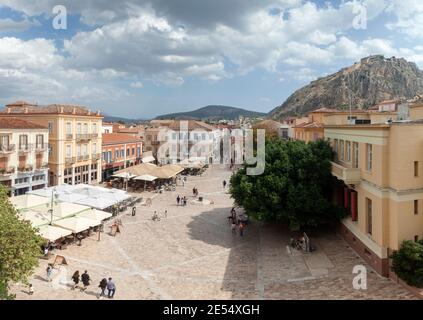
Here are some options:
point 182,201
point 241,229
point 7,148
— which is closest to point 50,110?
point 7,148

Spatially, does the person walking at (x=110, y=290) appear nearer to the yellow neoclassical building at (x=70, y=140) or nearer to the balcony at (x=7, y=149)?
the balcony at (x=7, y=149)

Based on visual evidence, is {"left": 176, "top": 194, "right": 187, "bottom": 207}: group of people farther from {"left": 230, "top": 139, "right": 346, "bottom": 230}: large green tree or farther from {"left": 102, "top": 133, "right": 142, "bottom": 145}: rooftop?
{"left": 102, "top": 133, "right": 142, "bottom": 145}: rooftop

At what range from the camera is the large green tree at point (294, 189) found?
83.5 feet

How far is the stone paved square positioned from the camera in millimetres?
18734

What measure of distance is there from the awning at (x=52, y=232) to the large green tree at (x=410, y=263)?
63.0 feet

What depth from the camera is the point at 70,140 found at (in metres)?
48.8

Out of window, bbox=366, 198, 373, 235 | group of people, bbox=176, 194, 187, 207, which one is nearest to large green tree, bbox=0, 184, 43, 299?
window, bbox=366, 198, 373, 235

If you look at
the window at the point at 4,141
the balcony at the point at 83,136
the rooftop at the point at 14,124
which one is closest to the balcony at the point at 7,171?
the window at the point at 4,141

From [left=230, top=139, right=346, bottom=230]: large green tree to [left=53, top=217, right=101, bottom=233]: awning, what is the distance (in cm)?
1110

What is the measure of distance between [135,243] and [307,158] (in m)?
13.6

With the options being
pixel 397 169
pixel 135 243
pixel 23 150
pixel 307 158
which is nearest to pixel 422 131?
pixel 397 169

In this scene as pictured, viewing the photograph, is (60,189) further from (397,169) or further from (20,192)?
(397,169)
